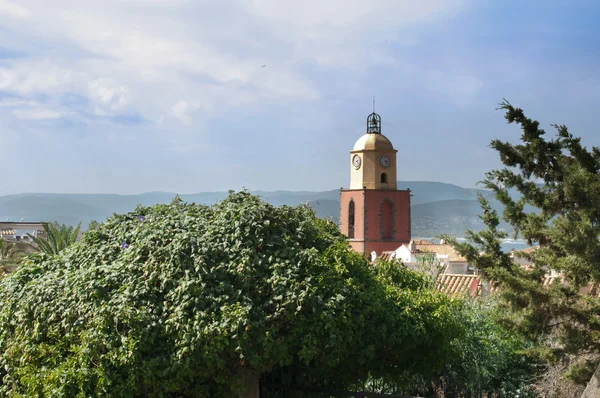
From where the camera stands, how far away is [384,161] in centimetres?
6838

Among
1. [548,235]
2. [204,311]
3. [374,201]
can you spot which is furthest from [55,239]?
[374,201]

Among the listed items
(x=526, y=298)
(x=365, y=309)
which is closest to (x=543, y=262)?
(x=526, y=298)

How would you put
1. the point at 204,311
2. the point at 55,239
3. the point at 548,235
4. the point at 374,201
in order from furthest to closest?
the point at 374,201 < the point at 55,239 < the point at 548,235 < the point at 204,311

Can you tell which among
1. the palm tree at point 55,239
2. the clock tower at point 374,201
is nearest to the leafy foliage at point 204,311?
the palm tree at point 55,239

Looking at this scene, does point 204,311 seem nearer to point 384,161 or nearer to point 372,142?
point 372,142

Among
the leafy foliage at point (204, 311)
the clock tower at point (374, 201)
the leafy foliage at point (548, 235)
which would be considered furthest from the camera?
the clock tower at point (374, 201)

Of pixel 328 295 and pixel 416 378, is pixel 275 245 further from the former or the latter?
pixel 416 378

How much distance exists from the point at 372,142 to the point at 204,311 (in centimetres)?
6307

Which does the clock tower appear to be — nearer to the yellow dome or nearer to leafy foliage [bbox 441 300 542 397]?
the yellow dome

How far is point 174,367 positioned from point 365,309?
1.72m

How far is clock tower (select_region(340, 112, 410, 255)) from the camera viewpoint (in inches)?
2633

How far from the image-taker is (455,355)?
7.09 metres

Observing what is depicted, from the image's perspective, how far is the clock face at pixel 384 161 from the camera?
6806 cm

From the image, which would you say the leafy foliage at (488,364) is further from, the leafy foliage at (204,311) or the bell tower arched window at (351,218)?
the bell tower arched window at (351,218)
